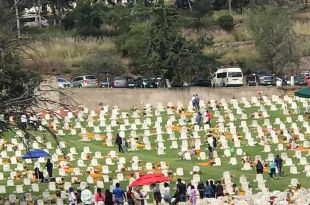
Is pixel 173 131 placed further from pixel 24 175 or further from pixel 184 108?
pixel 24 175

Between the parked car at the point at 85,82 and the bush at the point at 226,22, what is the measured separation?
22737 millimetres

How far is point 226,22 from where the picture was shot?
84.9 m

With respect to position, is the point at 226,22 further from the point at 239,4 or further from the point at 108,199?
the point at 108,199

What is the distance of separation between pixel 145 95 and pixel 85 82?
841cm

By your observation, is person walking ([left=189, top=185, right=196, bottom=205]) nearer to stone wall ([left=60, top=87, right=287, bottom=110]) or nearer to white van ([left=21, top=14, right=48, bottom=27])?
stone wall ([left=60, top=87, right=287, bottom=110])

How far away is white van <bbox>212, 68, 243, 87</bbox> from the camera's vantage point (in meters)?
61.1

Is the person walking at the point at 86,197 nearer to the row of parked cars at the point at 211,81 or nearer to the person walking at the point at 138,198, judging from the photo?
the person walking at the point at 138,198

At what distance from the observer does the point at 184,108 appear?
170ft

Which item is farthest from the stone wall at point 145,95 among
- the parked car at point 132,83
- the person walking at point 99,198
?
the person walking at point 99,198

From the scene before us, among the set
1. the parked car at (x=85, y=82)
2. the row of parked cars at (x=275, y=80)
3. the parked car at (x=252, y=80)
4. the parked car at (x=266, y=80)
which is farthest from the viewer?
the parked car at (x=85, y=82)

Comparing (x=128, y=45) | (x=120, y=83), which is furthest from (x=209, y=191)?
(x=128, y=45)

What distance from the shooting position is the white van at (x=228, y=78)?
61.1 m

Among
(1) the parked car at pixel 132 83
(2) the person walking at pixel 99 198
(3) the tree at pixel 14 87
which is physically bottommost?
(1) the parked car at pixel 132 83

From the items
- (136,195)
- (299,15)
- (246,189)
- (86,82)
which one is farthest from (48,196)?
(299,15)
